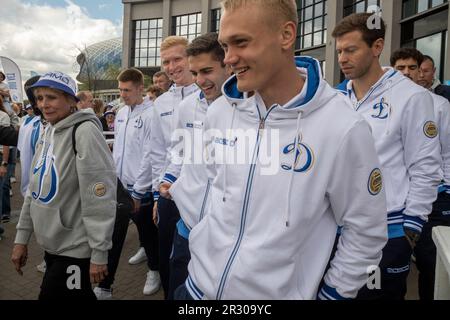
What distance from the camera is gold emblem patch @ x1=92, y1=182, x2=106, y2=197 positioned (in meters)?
2.52

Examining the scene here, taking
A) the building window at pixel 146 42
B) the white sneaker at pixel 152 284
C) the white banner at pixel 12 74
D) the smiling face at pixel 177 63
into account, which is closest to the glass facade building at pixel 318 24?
the building window at pixel 146 42

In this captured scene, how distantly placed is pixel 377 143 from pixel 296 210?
134cm

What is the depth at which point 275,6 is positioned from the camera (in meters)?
1.52

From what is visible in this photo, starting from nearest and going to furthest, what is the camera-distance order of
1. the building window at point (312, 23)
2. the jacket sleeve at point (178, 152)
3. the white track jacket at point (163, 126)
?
the jacket sleeve at point (178, 152), the white track jacket at point (163, 126), the building window at point (312, 23)

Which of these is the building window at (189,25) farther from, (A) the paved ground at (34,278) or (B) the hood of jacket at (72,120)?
(B) the hood of jacket at (72,120)

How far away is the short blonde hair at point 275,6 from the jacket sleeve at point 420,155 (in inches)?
54.1

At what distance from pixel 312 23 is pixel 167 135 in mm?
20862

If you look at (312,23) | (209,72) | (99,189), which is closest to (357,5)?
(312,23)

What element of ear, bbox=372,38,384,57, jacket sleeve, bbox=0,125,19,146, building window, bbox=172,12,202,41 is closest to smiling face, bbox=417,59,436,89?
ear, bbox=372,38,384,57

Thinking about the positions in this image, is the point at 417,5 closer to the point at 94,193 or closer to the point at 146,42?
the point at 94,193

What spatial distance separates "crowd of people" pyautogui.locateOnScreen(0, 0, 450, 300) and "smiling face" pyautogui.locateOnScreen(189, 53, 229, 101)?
0.04 ft

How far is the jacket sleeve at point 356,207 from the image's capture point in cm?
145

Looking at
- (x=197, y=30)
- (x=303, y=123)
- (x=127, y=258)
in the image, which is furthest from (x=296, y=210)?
(x=197, y=30)
